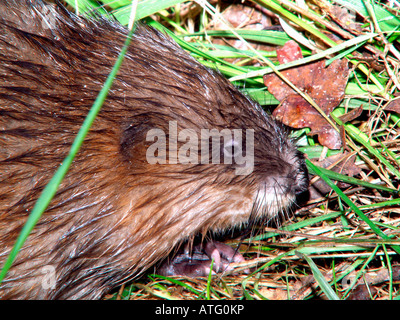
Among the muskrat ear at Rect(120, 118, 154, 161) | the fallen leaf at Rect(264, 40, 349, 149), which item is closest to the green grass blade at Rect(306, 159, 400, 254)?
the fallen leaf at Rect(264, 40, 349, 149)

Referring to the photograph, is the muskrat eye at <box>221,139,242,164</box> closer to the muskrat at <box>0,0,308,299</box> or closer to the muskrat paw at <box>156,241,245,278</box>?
the muskrat at <box>0,0,308,299</box>

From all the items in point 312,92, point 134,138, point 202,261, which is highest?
point 312,92

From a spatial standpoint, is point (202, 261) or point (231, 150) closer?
point (231, 150)

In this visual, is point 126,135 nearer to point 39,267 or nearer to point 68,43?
point 68,43

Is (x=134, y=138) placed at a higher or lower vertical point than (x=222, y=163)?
higher

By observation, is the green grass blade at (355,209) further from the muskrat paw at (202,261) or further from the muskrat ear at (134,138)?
the muskrat ear at (134,138)

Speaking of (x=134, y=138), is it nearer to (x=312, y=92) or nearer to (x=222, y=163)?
(x=222, y=163)

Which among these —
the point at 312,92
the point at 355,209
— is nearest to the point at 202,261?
the point at 355,209
